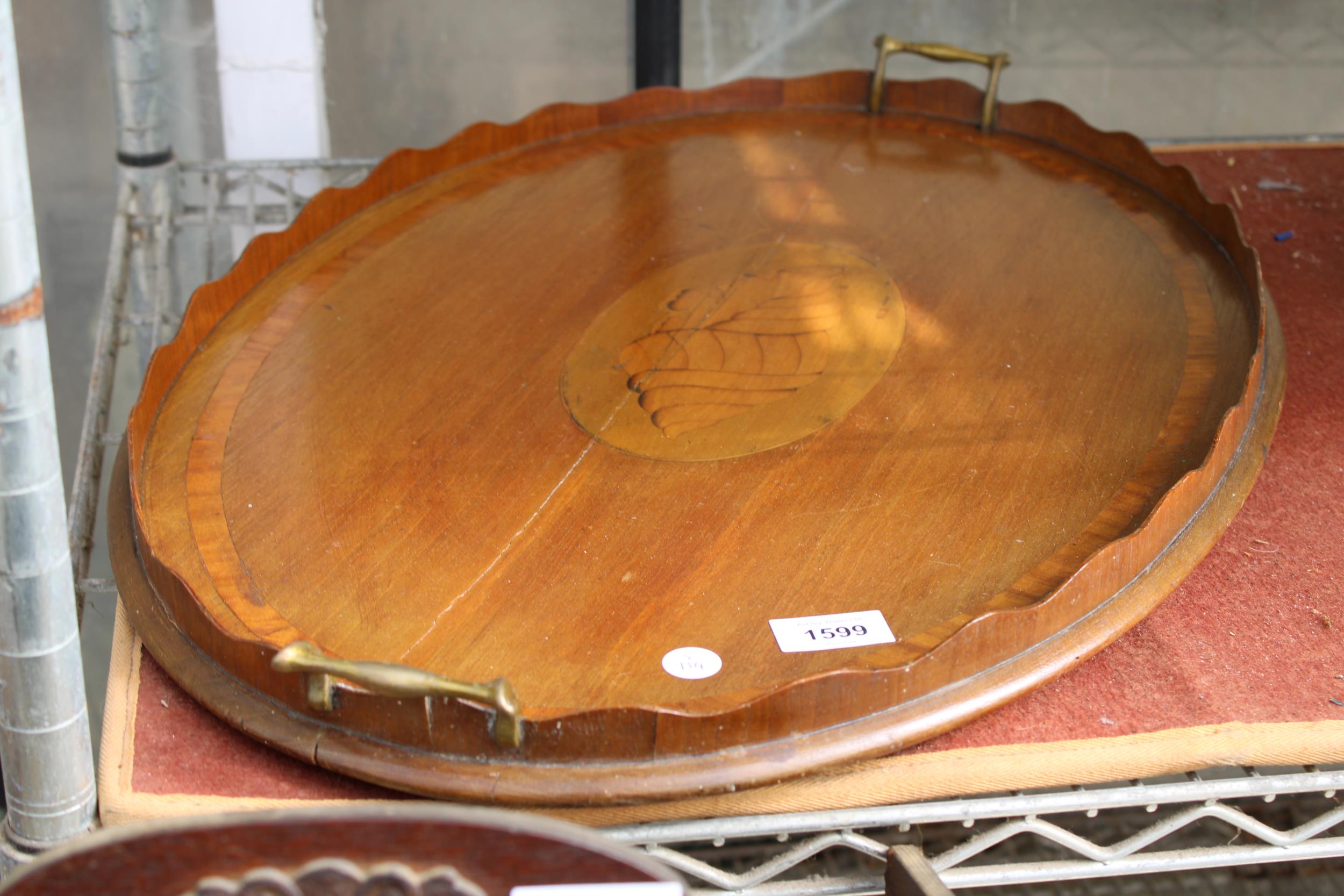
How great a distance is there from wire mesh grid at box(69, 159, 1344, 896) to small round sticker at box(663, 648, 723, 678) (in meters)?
0.13

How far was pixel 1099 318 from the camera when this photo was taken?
5.75 ft

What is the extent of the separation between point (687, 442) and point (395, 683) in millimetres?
562

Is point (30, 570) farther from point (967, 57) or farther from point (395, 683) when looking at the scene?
point (967, 57)

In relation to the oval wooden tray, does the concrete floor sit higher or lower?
higher

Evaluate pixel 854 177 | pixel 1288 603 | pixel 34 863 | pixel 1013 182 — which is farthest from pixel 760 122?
pixel 34 863

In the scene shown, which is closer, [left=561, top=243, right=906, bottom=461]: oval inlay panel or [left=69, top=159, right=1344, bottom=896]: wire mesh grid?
[left=69, top=159, right=1344, bottom=896]: wire mesh grid

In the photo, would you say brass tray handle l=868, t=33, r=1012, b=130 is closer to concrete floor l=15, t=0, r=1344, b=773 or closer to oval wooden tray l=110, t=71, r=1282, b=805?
oval wooden tray l=110, t=71, r=1282, b=805

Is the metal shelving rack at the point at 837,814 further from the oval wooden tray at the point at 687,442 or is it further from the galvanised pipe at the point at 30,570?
the galvanised pipe at the point at 30,570

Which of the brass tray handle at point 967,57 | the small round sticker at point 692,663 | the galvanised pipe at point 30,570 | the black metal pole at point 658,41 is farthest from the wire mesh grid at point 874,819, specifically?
the brass tray handle at point 967,57

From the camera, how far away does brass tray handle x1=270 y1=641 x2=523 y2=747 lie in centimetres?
110

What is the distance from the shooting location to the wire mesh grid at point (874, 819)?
4.05ft

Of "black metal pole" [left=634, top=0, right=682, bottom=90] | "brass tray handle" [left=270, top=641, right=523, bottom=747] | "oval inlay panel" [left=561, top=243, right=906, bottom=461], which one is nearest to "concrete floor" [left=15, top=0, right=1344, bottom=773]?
"black metal pole" [left=634, top=0, right=682, bottom=90]

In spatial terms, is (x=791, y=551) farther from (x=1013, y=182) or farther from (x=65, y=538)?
(x=1013, y=182)

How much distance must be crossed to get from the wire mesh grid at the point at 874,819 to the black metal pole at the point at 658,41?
2.35ft
